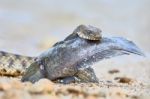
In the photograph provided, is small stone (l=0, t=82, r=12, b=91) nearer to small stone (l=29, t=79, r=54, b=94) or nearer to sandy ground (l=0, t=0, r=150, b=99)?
small stone (l=29, t=79, r=54, b=94)

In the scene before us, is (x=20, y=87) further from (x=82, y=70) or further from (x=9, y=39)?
(x=9, y=39)

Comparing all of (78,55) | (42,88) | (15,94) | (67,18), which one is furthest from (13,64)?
(67,18)

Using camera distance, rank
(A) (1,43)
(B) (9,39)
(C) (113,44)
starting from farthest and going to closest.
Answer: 1. (B) (9,39)
2. (A) (1,43)
3. (C) (113,44)

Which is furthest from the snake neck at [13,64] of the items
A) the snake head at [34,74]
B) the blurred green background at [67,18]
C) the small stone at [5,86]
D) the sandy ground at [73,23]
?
the blurred green background at [67,18]

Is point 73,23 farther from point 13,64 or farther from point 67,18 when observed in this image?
point 13,64

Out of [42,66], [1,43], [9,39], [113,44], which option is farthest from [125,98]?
[9,39]

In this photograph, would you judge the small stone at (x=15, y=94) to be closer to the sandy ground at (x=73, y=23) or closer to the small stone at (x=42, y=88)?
the small stone at (x=42, y=88)
